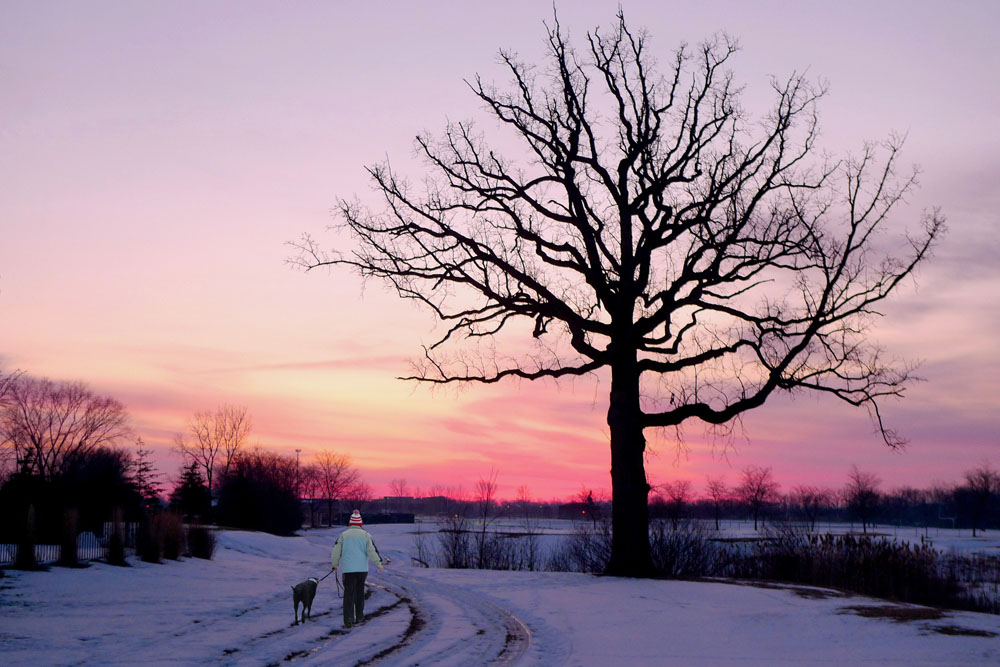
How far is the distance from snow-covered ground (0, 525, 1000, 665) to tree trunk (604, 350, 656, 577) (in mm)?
1508

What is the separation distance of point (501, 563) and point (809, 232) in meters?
15.2

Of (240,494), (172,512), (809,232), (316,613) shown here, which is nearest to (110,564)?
(172,512)

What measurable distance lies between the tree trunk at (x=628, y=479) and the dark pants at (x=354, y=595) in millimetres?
9194

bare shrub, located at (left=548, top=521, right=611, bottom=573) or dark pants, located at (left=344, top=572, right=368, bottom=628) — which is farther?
bare shrub, located at (left=548, top=521, right=611, bottom=573)

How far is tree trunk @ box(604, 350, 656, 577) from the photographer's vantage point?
72.0ft

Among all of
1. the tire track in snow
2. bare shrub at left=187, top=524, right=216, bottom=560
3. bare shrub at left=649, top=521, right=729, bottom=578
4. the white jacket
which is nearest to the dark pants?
the white jacket

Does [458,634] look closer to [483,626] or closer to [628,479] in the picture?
[483,626]

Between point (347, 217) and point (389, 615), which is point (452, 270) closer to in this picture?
point (347, 217)

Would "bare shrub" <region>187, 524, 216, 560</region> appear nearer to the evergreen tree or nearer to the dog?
the dog

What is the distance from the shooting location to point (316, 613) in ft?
50.6

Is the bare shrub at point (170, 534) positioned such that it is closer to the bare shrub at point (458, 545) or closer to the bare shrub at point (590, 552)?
the bare shrub at point (458, 545)

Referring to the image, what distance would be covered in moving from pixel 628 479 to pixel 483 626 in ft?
30.2

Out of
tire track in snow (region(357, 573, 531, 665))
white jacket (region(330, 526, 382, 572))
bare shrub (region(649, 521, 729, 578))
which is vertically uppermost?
white jacket (region(330, 526, 382, 572))

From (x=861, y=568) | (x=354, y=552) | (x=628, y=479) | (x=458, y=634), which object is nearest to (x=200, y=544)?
(x=628, y=479)
